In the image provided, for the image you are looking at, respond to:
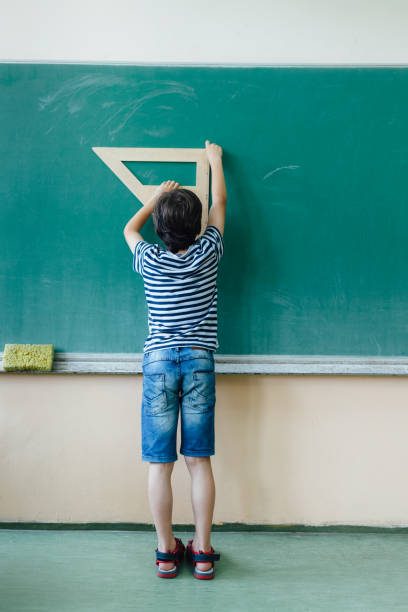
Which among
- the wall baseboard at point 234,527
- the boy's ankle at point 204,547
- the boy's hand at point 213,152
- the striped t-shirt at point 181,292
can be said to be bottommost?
the wall baseboard at point 234,527

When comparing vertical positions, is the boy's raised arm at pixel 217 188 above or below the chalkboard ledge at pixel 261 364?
above

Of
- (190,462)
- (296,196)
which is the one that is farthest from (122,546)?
(296,196)

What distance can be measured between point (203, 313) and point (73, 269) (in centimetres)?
69

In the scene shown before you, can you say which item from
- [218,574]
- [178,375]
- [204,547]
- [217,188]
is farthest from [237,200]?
[218,574]

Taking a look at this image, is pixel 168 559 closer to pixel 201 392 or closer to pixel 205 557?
pixel 205 557

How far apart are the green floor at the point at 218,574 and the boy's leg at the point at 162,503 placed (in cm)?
13

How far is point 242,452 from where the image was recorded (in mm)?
2135

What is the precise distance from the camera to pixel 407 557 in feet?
6.40

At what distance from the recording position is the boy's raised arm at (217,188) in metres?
1.98

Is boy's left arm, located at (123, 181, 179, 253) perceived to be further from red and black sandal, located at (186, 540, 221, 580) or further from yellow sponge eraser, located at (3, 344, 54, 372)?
red and black sandal, located at (186, 540, 221, 580)

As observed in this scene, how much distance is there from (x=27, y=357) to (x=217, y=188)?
114 centimetres

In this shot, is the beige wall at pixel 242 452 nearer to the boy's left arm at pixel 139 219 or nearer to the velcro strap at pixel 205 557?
the velcro strap at pixel 205 557

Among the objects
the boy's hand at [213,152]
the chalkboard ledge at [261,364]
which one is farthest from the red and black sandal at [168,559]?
the boy's hand at [213,152]

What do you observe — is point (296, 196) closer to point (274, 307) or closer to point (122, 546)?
point (274, 307)
